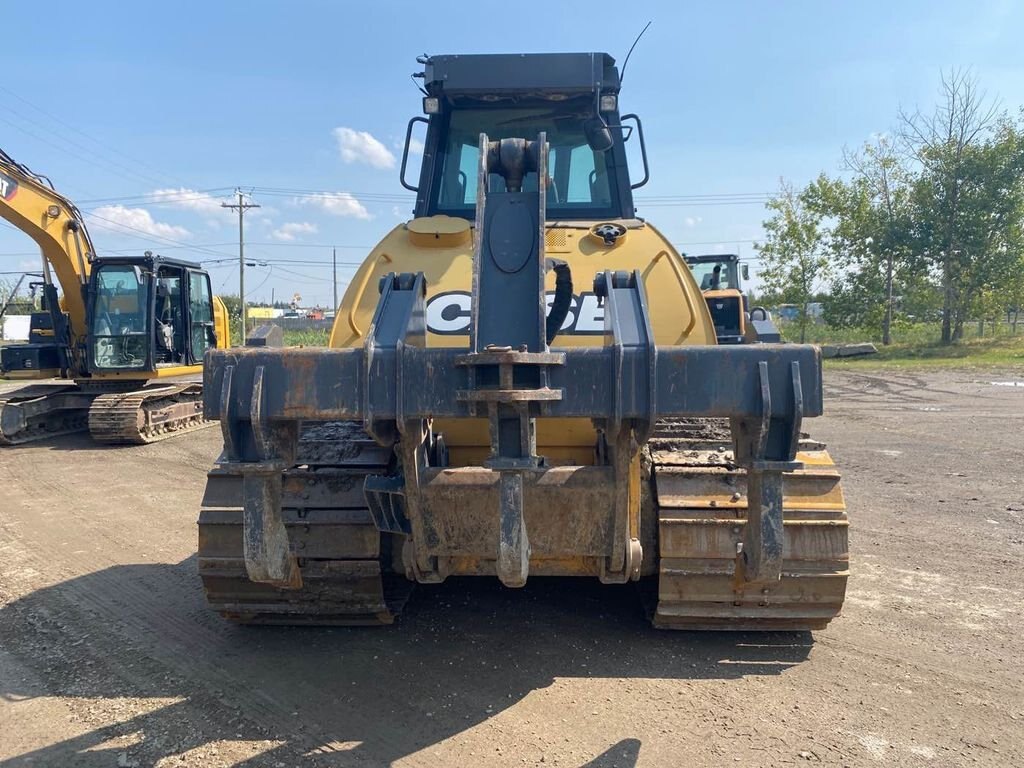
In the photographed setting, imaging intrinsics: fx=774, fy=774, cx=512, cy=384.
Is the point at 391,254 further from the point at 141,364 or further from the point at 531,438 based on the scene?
the point at 141,364

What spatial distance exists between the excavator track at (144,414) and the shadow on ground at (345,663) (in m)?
6.75

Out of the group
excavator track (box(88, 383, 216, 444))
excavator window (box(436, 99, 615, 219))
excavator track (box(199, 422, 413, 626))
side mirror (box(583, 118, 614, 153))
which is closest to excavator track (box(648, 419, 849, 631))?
excavator track (box(199, 422, 413, 626))

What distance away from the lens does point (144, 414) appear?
37.9 feet

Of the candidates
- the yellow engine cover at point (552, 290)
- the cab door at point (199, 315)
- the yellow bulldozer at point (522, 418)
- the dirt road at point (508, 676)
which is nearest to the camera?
the yellow bulldozer at point (522, 418)

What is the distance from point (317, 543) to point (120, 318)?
389 inches

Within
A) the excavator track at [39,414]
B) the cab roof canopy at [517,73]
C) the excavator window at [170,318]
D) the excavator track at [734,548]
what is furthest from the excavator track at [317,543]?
the excavator track at [39,414]

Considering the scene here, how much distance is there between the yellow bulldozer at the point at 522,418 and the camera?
2.79 metres

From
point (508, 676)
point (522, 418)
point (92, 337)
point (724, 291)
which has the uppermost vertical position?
point (724, 291)

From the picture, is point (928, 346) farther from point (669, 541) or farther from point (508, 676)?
point (508, 676)

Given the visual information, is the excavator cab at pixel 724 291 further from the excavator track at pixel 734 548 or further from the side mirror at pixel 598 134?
the excavator track at pixel 734 548

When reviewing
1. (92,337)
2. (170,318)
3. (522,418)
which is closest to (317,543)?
(522,418)

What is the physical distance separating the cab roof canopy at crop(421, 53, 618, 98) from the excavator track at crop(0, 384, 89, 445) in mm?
9779

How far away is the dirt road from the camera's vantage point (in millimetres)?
3141

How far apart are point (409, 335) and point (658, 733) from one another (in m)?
1.95
